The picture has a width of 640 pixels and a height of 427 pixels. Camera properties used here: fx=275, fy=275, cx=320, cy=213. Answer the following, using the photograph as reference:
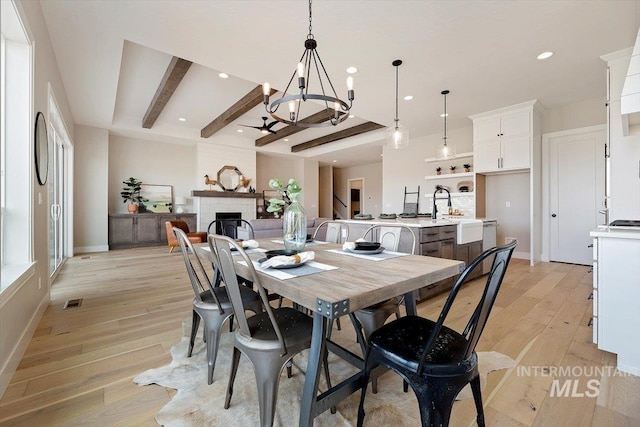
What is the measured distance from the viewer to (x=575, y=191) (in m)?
4.73

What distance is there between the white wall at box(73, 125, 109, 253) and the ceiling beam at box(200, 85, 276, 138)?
2222 millimetres

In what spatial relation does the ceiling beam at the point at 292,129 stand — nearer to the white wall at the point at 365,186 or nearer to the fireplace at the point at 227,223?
the fireplace at the point at 227,223

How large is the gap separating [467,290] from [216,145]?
22.8 ft

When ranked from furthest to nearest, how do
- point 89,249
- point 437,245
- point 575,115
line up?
point 89,249, point 575,115, point 437,245

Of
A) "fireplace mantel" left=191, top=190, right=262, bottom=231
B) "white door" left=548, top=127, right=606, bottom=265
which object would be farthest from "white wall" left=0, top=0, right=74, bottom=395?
"white door" left=548, top=127, right=606, bottom=265

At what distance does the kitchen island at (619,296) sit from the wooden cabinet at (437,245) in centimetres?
132

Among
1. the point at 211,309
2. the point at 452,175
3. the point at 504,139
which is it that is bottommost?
the point at 211,309

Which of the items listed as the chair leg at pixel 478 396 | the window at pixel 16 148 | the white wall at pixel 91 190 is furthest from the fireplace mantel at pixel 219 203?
the chair leg at pixel 478 396

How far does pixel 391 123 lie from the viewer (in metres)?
5.89

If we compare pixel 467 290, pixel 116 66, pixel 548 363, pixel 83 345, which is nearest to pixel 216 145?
pixel 116 66

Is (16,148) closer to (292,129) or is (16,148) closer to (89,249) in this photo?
(89,249)

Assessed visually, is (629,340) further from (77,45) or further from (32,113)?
(77,45)

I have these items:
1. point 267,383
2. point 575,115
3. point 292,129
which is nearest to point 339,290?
point 267,383

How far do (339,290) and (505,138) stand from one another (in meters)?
5.36
